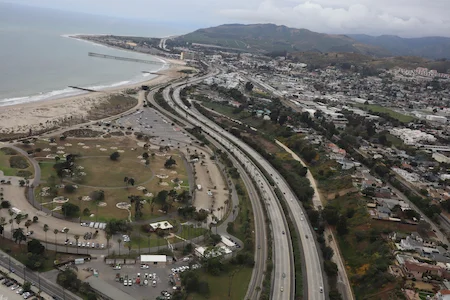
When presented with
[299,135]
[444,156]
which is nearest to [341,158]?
[299,135]

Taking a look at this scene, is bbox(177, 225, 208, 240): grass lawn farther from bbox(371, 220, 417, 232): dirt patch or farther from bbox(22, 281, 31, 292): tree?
bbox(371, 220, 417, 232): dirt patch

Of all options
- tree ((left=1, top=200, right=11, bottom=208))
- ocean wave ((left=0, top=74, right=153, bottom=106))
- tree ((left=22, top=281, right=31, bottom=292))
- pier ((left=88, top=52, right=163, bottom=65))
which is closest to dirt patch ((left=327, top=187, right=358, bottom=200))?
tree ((left=22, top=281, right=31, bottom=292))

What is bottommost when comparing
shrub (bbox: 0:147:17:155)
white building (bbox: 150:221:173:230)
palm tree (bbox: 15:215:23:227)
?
white building (bbox: 150:221:173:230)

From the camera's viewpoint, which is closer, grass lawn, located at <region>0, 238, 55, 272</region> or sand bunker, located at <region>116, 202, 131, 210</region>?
grass lawn, located at <region>0, 238, 55, 272</region>

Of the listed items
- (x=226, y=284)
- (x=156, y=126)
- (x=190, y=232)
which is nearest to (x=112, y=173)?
(x=190, y=232)

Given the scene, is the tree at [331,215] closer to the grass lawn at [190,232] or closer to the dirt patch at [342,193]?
the dirt patch at [342,193]

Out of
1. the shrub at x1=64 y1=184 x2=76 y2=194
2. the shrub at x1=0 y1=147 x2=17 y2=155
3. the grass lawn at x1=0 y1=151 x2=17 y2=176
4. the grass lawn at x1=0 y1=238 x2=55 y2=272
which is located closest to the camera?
the grass lawn at x1=0 y1=238 x2=55 y2=272
